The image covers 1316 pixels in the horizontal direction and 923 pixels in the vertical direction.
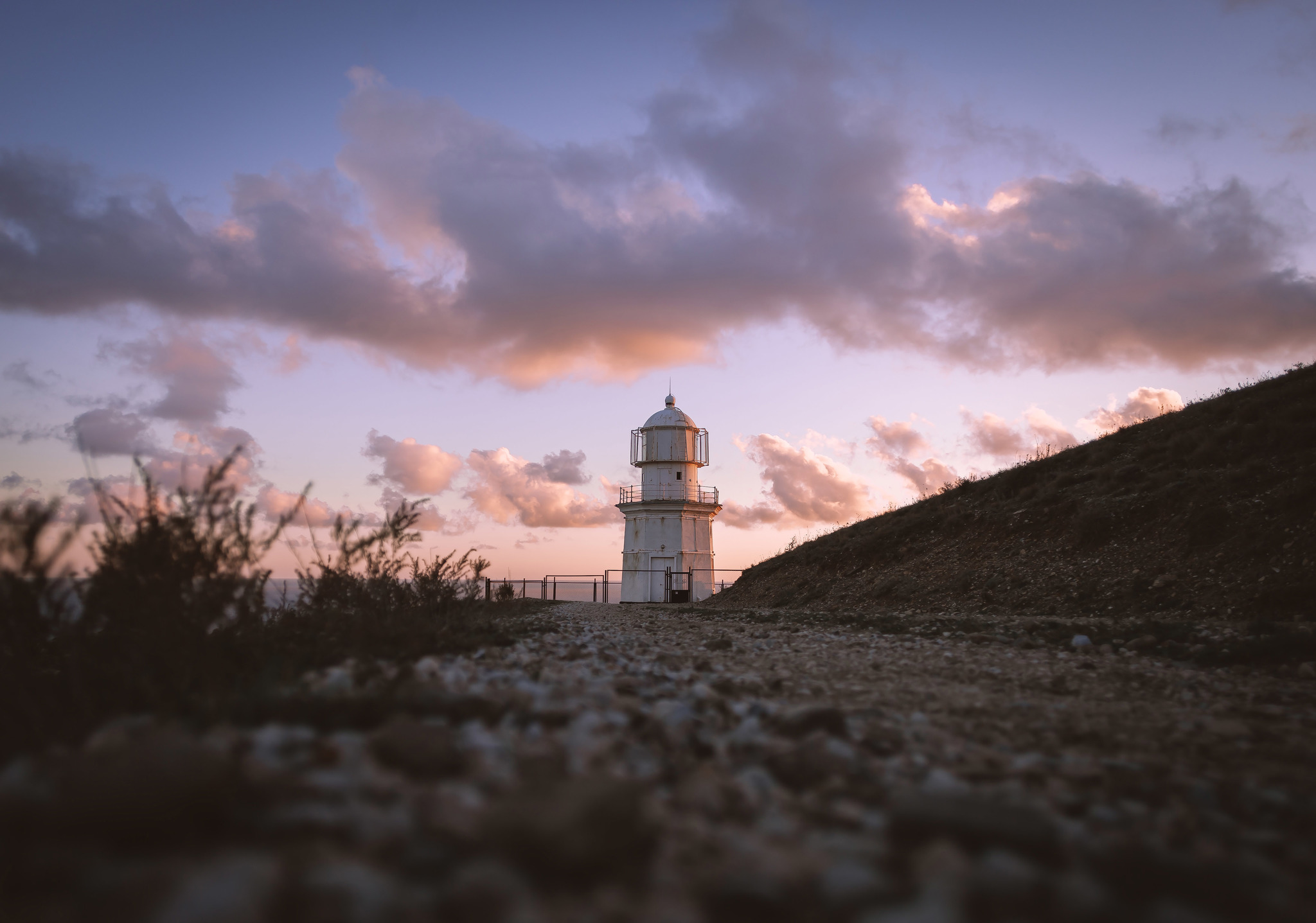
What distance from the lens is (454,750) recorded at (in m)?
2.76

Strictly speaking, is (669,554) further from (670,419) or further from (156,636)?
(156,636)

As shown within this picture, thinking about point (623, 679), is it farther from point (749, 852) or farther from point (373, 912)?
point (373, 912)

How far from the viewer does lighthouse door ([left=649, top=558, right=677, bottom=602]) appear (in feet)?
131

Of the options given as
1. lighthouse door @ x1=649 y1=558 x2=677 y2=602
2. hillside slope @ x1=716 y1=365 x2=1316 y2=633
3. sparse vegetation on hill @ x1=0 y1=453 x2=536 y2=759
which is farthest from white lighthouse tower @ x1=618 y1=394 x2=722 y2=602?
sparse vegetation on hill @ x1=0 y1=453 x2=536 y2=759

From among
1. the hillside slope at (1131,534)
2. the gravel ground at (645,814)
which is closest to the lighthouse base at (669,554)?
the hillside slope at (1131,534)

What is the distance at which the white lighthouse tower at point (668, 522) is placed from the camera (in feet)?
131

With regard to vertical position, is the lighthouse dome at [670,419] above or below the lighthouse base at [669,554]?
above

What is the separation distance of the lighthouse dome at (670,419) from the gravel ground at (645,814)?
3720cm

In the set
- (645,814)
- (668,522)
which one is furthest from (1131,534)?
(668,522)

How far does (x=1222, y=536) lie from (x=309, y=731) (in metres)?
14.1

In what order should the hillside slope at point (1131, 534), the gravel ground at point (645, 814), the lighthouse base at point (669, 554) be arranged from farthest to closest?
1. the lighthouse base at point (669, 554)
2. the hillside slope at point (1131, 534)
3. the gravel ground at point (645, 814)

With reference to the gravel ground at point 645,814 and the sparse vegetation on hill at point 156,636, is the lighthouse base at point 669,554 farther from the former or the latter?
the gravel ground at point 645,814

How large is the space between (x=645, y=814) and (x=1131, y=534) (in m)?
15.1

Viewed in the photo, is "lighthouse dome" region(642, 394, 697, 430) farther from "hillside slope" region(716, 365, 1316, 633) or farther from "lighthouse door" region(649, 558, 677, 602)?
"hillside slope" region(716, 365, 1316, 633)
